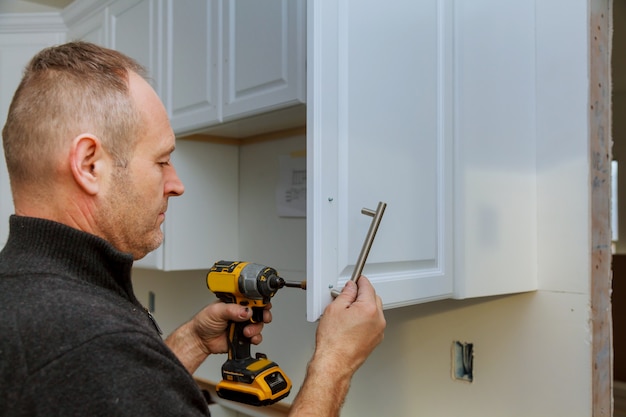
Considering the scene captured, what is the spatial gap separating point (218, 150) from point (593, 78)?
4.45ft

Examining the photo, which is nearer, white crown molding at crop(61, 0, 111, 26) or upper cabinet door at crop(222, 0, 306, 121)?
upper cabinet door at crop(222, 0, 306, 121)

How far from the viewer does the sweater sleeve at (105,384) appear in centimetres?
63

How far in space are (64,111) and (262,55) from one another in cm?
88

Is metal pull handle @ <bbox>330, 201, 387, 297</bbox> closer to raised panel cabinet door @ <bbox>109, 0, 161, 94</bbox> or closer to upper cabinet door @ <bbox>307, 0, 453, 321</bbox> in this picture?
upper cabinet door @ <bbox>307, 0, 453, 321</bbox>

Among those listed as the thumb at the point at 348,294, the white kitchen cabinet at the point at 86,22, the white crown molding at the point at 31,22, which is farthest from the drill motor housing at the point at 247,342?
the white crown molding at the point at 31,22

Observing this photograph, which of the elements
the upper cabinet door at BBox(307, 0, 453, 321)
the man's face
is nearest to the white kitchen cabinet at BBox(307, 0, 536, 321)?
the upper cabinet door at BBox(307, 0, 453, 321)

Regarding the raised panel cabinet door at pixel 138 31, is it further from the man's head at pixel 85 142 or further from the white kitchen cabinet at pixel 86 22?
the man's head at pixel 85 142

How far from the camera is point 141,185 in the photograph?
0.85 metres

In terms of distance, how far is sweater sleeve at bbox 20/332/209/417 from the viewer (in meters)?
0.63

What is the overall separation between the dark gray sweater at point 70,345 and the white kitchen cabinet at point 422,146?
1.10 feet

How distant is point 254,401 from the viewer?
1.11 metres

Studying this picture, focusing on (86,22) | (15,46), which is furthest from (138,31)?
(15,46)

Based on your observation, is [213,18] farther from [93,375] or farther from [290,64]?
[93,375]

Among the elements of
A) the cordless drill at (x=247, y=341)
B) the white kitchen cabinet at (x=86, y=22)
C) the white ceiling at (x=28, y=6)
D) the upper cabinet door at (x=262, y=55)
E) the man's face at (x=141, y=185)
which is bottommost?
the cordless drill at (x=247, y=341)
